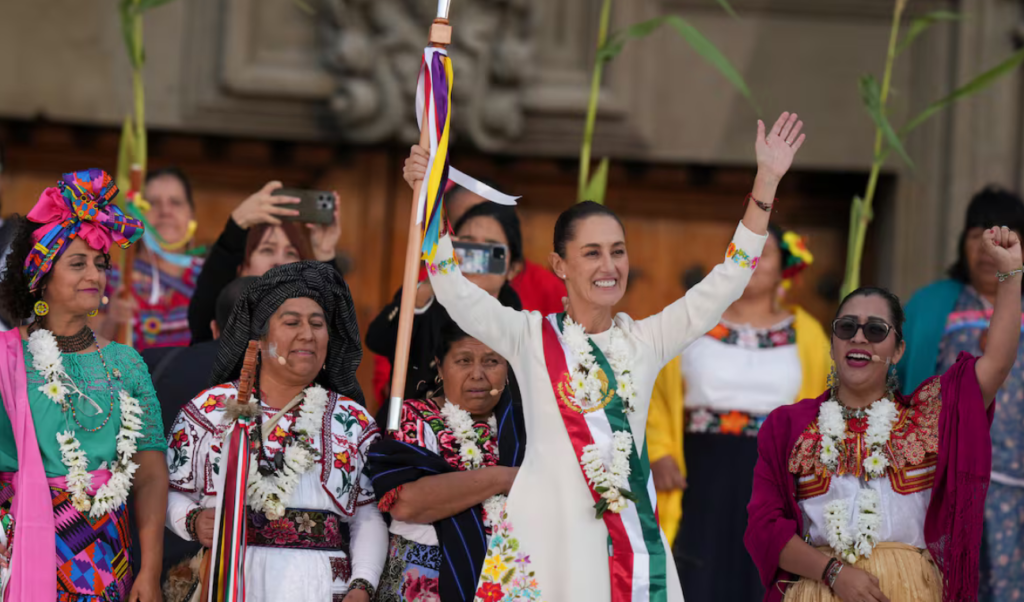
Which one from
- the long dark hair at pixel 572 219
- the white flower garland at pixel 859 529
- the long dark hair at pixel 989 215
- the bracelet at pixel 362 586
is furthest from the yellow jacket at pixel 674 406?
the bracelet at pixel 362 586

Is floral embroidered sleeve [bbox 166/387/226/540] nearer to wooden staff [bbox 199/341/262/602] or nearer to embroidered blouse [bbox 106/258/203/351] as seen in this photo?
wooden staff [bbox 199/341/262/602]

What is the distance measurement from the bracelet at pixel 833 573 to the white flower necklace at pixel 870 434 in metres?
0.27

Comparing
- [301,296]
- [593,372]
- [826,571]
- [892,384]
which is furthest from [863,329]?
[301,296]

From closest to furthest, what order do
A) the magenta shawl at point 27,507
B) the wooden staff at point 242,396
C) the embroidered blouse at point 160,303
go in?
the magenta shawl at point 27,507
the wooden staff at point 242,396
the embroidered blouse at point 160,303

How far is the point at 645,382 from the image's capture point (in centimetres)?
418

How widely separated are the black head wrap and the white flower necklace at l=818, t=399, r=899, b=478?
1363 millimetres

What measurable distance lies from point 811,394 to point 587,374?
1.83 meters

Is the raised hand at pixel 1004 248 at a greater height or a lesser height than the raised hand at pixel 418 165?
lesser

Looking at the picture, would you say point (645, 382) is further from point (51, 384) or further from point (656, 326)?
point (51, 384)

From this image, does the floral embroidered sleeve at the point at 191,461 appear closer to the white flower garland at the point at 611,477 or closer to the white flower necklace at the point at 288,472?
the white flower necklace at the point at 288,472

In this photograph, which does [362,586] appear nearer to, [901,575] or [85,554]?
[85,554]

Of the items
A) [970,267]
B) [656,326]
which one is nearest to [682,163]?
[970,267]

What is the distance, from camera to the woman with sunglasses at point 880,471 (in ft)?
13.8

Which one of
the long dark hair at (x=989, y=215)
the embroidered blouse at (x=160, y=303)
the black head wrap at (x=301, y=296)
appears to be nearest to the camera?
the black head wrap at (x=301, y=296)
